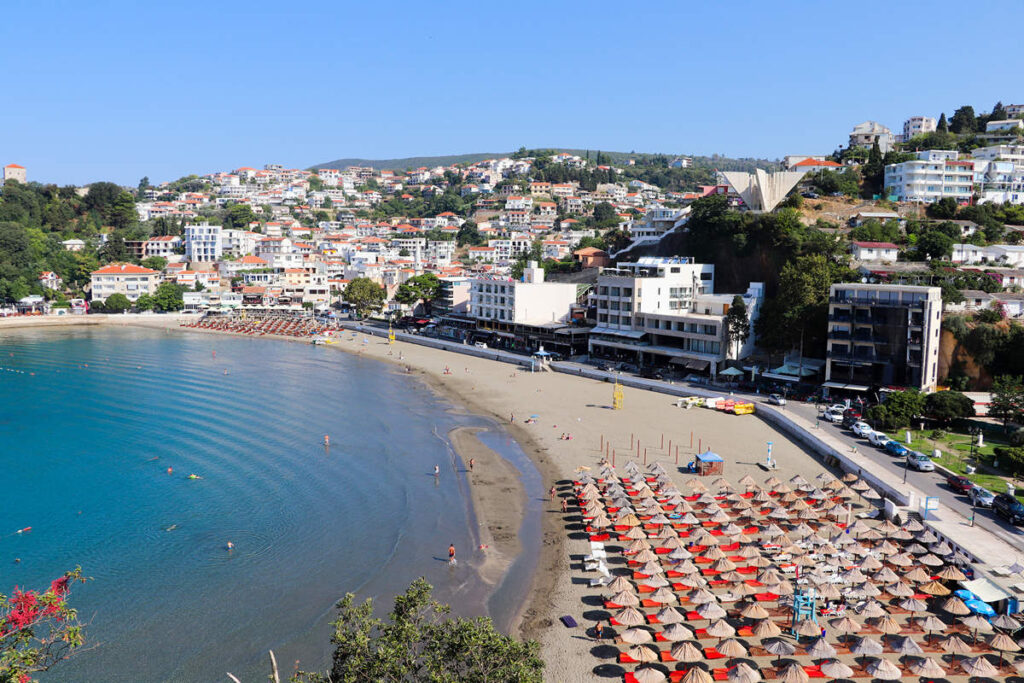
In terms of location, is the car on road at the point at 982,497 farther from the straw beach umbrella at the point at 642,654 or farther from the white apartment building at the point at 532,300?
the white apartment building at the point at 532,300

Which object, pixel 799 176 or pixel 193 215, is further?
pixel 193 215

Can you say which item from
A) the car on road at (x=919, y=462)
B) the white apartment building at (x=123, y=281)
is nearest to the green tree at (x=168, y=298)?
the white apartment building at (x=123, y=281)

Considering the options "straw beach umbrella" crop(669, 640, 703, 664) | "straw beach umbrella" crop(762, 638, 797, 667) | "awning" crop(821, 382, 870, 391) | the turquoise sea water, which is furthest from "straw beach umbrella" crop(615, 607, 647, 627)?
"awning" crop(821, 382, 870, 391)

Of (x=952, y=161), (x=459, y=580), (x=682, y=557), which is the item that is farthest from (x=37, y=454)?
(x=952, y=161)

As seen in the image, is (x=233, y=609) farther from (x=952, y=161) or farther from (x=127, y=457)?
(x=952, y=161)

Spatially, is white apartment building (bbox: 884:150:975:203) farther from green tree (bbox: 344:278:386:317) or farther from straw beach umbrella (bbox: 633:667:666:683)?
straw beach umbrella (bbox: 633:667:666:683)
